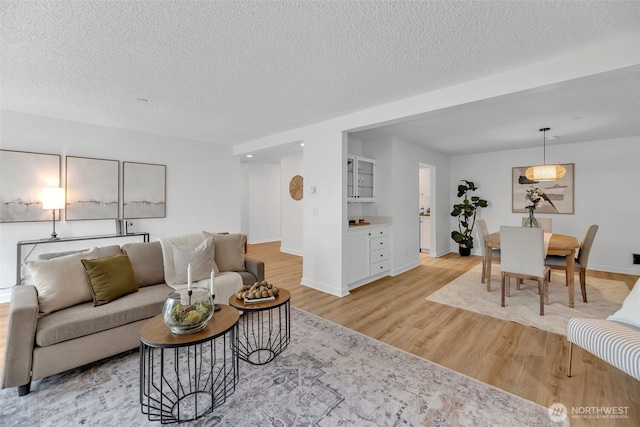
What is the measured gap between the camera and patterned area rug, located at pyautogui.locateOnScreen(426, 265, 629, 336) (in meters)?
3.00

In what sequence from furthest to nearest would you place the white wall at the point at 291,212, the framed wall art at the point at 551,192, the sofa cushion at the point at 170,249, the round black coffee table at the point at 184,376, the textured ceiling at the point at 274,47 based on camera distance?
the white wall at the point at 291,212
the framed wall art at the point at 551,192
the sofa cushion at the point at 170,249
the textured ceiling at the point at 274,47
the round black coffee table at the point at 184,376

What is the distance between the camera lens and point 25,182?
3.56 m

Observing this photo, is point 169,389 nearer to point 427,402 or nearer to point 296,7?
point 427,402

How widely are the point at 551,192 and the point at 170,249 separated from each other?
22.0 ft

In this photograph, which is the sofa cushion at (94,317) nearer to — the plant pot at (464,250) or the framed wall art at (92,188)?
the framed wall art at (92,188)

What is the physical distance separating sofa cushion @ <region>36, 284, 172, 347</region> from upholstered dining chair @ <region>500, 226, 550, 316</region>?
3752mm

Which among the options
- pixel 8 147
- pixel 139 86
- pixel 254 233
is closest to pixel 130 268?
pixel 139 86

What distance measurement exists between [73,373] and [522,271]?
442cm

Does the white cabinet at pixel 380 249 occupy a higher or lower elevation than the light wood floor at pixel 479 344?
higher

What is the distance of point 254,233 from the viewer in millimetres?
8031

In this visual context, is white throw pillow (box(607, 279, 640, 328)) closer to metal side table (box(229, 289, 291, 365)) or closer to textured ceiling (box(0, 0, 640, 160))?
textured ceiling (box(0, 0, 640, 160))

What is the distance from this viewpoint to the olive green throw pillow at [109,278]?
7.39ft

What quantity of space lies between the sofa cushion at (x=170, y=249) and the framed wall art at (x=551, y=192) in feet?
20.2

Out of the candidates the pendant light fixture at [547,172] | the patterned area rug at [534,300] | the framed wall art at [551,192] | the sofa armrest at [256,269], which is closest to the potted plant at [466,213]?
the framed wall art at [551,192]
